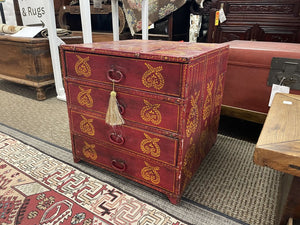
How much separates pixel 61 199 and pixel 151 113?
48 centimetres

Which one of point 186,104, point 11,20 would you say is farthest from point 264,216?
point 11,20

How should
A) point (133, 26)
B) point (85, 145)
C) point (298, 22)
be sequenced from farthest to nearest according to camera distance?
1. point (133, 26)
2. point (298, 22)
3. point (85, 145)

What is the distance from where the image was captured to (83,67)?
2.93 feet

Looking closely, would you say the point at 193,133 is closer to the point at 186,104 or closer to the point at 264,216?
the point at 186,104

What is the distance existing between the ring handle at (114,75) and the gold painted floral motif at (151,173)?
328mm

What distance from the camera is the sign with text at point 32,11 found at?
3346mm

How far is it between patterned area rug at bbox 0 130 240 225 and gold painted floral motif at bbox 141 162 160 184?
0.07 meters

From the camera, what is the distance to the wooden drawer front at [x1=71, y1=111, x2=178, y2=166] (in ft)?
2.63

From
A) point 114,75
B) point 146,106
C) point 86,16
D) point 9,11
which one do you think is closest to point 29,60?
point 86,16

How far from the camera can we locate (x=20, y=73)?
2.00 m

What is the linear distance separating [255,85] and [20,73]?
185cm

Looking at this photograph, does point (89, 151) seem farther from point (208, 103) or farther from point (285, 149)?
point (285, 149)

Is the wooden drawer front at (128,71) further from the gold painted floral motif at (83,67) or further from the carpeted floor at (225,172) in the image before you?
the carpeted floor at (225,172)

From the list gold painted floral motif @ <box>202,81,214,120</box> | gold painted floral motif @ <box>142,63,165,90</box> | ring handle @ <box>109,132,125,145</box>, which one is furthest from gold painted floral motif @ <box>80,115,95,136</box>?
gold painted floral motif @ <box>202,81,214,120</box>
